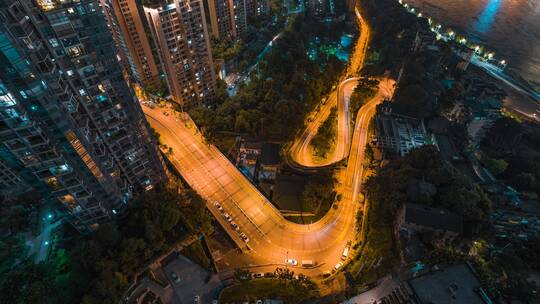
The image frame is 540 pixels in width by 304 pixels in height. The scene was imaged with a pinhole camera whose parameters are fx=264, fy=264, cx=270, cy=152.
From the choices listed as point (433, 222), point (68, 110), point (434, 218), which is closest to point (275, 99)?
point (434, 218)

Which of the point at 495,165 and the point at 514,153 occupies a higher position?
the point at 495,165

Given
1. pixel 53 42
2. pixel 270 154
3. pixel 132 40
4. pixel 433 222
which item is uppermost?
pixel 53 42

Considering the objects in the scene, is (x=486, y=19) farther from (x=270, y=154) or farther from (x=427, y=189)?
(x=270, y=154)

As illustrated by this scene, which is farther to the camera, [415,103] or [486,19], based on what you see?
[486,19]

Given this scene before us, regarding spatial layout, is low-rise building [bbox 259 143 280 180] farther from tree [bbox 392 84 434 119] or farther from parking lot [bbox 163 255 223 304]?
tree [bbox 392 84 434 119]

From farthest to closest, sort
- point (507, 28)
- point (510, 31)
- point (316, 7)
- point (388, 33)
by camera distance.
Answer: point (316, 7) < point (507, 28) < point (510, 31) < point (388, 33)

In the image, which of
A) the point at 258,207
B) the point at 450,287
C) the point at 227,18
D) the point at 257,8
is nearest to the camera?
the point at 450,287

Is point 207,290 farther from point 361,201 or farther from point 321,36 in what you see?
point 321,36
